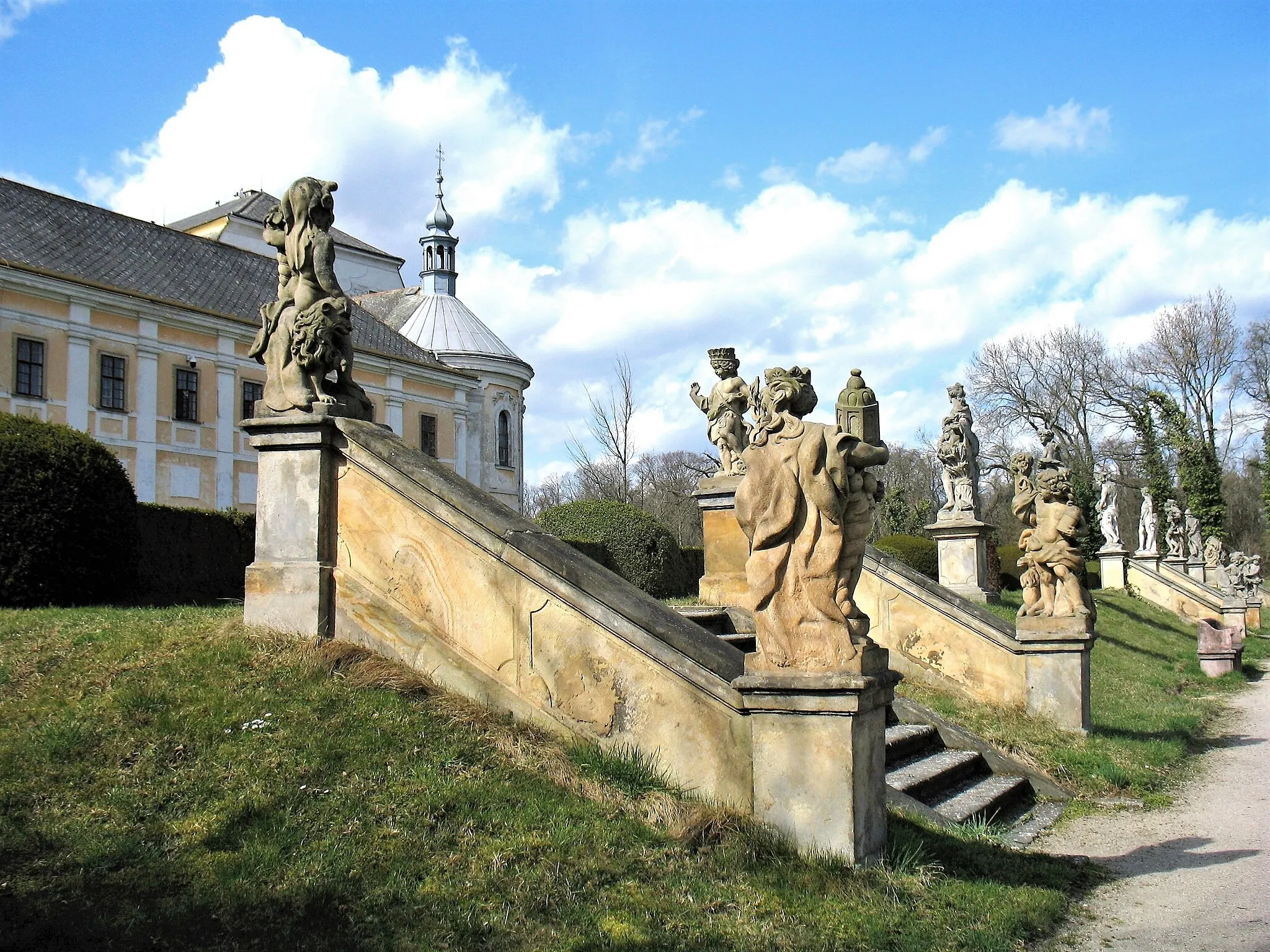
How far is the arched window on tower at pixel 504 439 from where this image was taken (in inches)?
1969

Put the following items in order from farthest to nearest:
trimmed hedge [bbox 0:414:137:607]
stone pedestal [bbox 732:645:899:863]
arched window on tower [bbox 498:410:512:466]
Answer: arched window on tower [bbox 498:410:512:466] < trimmed hedge [bbox 0:414:137:607] < stone pedestal [bbox 732:645:899:863]

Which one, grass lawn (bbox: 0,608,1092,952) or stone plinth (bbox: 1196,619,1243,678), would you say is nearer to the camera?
grass lawn (bbox: 0,608,1092,952)

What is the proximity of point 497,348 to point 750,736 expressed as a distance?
162 ft

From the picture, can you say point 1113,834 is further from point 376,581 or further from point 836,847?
point 376,581

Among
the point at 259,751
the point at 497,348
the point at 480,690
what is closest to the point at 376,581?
the point at 480,690

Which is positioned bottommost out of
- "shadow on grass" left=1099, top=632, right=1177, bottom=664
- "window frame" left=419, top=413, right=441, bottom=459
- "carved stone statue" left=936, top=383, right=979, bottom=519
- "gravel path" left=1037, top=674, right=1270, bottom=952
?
"shadow on grass" left=1099, top=632, right=1177, bottom=664

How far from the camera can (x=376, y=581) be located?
267 inches

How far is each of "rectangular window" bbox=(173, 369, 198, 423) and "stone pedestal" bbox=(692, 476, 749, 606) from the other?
27761 mm

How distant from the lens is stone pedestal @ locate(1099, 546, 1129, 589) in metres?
36.7

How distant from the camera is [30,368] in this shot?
31.0 m

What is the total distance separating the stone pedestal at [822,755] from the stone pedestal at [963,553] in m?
16.0

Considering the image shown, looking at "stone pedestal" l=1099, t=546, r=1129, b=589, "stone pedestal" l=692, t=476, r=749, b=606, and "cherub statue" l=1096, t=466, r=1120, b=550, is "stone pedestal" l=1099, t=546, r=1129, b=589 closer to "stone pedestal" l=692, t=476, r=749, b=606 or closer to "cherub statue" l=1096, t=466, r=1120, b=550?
"cherub statue" l=1096, t=466, r=1120, b=550

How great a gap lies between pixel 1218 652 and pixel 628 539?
36.8 ft

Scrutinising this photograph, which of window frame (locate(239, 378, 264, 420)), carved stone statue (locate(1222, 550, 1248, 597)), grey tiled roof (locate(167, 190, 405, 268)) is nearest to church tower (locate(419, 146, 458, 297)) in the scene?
grey tiled roof (locate(167, 190, 405, 268))
